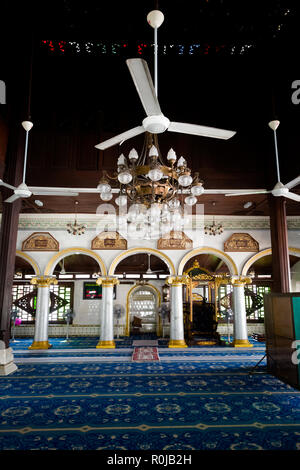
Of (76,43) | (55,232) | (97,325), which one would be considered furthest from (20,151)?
(97,325)

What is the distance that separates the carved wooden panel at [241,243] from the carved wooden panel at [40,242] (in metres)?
5.41

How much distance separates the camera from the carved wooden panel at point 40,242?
29.9 feet

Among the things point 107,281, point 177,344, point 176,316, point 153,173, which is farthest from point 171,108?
point 177,344

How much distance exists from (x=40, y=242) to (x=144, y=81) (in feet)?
25.6

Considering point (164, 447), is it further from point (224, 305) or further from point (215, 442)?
point (224, 305)

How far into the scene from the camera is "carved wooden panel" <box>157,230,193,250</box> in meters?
9.29

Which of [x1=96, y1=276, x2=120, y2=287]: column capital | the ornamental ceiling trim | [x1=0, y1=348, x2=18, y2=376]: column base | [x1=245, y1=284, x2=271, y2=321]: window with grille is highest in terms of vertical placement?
the ornamental ceiling trim

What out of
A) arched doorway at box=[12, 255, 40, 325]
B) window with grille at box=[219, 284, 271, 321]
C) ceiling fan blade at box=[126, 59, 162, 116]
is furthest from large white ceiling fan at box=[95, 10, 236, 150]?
window with grille at box=[219, 284, 271, 321]

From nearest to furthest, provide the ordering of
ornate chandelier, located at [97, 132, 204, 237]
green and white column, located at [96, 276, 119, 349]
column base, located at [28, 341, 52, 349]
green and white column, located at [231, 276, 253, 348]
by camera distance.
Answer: ornate chandelier, located at [97, 132, 204, 237] < column base, located at [28, 341, 52, 349] < green and white column, located at [96, 276, 119, 349] < green and white column, located at [231, 276, 253, 348]

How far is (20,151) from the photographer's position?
19.6 ft

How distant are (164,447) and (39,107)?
6.96m

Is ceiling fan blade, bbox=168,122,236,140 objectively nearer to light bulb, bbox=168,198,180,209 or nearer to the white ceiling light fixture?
the white ceiling light fixture

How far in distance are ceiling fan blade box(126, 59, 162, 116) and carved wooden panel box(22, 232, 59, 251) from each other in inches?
290

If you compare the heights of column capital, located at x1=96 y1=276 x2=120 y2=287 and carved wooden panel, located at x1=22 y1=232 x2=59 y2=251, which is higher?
carved wooden panel, located at x1=22 y1=232 x2=59 y2=251
